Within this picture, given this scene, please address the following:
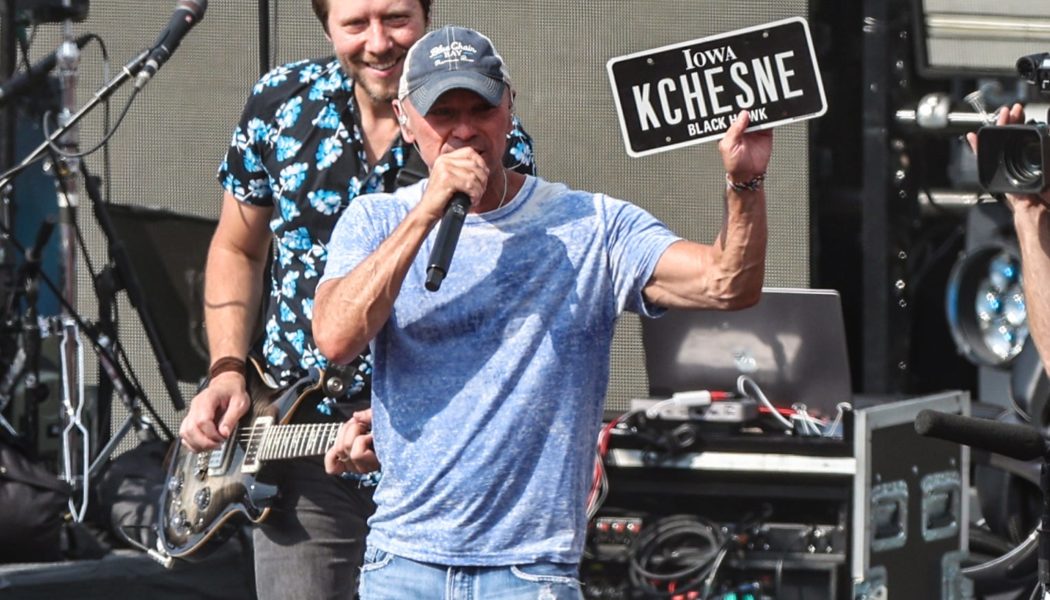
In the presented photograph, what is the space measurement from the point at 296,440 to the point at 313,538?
0.21m

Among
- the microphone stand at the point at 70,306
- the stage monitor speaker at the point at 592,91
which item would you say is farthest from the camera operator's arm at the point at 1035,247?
the microphone stand at the point at 70,306

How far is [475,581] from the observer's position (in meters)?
2.82

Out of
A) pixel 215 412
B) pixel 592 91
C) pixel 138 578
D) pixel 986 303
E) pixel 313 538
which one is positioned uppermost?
pixel 592 91

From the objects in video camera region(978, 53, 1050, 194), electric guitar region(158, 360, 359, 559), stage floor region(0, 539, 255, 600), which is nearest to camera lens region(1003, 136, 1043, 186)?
video camera region(978, 53, 1050, 194)

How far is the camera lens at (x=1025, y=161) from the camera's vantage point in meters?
3.26

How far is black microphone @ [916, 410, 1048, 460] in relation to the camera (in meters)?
2.34

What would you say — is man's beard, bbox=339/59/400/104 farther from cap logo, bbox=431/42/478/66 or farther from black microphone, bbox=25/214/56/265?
black microphone, bbox=25/214/56/265

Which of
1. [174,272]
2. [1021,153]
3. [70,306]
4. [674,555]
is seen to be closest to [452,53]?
[1021,153]

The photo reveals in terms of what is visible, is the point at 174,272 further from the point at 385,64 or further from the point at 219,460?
the point at 385,64

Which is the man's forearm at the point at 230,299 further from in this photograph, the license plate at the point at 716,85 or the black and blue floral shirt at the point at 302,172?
the license plate at the point at 716,85

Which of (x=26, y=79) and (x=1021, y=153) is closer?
(x=1021, y=153)

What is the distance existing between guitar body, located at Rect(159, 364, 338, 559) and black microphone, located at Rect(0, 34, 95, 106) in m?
1.53

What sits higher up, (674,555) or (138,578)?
(674,555)

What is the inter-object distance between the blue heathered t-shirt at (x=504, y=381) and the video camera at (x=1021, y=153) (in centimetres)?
71
